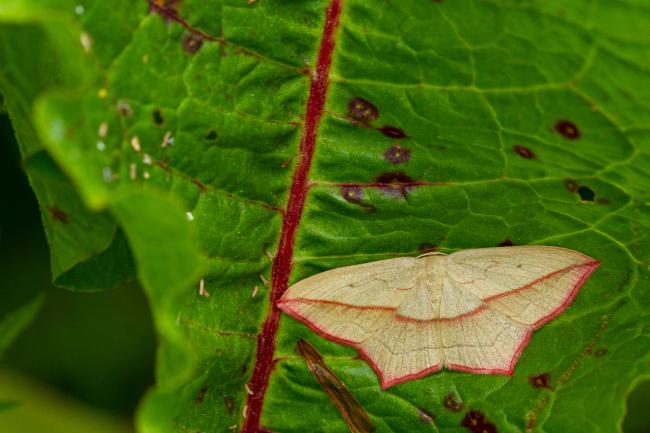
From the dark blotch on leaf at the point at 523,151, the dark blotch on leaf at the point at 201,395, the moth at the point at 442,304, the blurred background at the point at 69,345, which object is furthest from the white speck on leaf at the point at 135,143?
the blurred background at the point at 69,345

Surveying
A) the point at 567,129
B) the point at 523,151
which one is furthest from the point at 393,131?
the point at 567,129

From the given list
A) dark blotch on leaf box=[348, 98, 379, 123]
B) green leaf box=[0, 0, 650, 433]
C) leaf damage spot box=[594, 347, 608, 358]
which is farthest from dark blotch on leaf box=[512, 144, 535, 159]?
leaf damage spot box=[594, 347, 608, 358]

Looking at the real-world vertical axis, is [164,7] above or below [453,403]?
above

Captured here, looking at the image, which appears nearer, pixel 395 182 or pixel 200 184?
pixel 200 184

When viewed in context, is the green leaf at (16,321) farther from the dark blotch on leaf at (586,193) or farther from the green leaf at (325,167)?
the dark blotch on leaf at (586,193)

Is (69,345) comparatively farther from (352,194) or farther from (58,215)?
(352,194)
